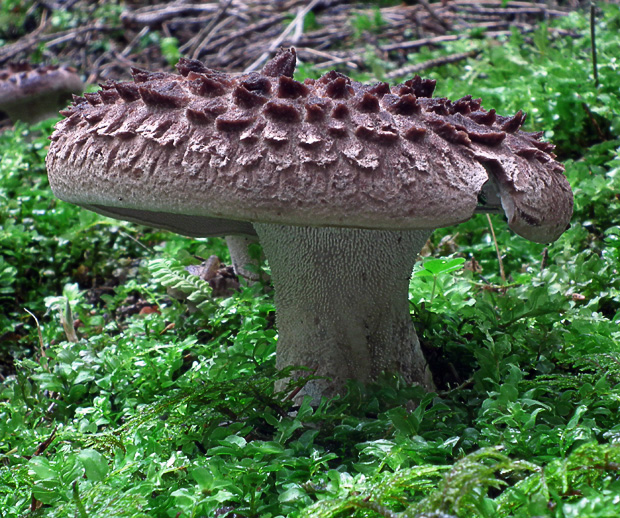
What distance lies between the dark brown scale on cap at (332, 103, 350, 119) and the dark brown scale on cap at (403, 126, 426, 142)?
17 centimetres

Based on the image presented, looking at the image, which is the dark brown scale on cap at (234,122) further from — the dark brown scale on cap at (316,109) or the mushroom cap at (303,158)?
the dark brown scale on cap at (316,109)

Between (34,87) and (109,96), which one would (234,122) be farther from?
(34,87)

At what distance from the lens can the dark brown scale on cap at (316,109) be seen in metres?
1.60

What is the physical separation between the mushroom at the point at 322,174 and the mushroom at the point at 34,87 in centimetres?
401

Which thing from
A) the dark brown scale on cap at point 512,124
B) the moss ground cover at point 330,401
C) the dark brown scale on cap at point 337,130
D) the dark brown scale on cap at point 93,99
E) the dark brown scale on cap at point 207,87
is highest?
the dark brown scale on cap at point 207,87

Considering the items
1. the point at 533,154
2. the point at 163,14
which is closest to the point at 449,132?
the point at 533,154

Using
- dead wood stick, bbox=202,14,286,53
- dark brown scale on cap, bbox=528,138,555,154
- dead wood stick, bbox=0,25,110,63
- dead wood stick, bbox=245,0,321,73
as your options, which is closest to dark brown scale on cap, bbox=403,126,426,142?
dark brown scale on cap, bbox=528,138,555,154

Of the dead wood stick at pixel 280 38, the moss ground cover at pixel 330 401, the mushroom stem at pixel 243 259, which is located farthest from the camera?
the dead wood stick at pixel 280 38

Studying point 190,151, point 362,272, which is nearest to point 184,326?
point 362,272

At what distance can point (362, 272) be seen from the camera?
2041 millimetres

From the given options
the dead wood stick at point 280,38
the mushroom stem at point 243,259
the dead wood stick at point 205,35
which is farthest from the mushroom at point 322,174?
the dead wood stick at point 205,35

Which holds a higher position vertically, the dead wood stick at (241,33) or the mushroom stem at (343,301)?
the dead wood stick at (241,33)

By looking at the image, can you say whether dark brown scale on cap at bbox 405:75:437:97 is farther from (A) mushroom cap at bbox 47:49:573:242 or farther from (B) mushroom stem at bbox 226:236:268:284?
(B) mushroom stem at bbox 226:236:268:284

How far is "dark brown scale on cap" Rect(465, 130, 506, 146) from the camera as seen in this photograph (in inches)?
69.2
